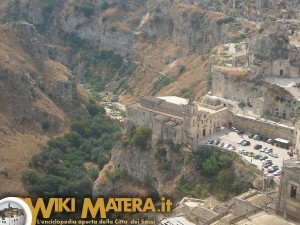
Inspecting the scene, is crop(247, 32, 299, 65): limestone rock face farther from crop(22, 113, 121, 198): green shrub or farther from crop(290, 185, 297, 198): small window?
crop(290, 185, 297, 198): small window

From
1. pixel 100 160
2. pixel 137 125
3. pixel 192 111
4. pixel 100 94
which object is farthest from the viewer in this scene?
pixel 100 94

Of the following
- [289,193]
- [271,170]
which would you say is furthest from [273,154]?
[289,193]

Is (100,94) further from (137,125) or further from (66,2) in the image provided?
(137,125)

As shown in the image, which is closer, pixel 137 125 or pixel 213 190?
pixel 213 190

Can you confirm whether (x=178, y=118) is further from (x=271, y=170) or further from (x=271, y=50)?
(x=271, y=50)

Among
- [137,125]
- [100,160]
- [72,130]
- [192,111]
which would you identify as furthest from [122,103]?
[192,111]

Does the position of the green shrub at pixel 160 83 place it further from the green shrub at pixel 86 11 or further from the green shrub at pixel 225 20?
the green shrub at pixel 86 11
